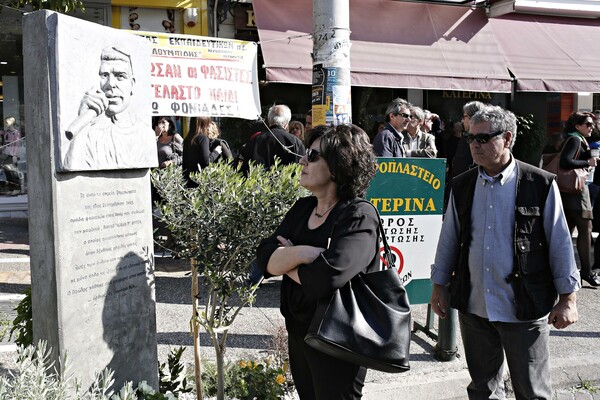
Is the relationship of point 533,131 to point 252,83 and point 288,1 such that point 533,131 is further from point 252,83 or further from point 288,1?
point 252,83

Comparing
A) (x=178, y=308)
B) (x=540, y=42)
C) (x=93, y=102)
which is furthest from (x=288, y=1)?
(x=93, y=102)

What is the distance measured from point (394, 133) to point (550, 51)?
7.25 meters

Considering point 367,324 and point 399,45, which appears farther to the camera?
point 399,45

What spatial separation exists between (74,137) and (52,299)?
765 millimetres

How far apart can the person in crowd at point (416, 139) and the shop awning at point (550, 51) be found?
5.33 metres

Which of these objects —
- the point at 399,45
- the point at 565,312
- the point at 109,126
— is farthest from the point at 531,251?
the point at 399,45

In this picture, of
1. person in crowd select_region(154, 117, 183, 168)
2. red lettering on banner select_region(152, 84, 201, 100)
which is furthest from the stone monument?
person in crowd select_region(154, 117, 183, 168)

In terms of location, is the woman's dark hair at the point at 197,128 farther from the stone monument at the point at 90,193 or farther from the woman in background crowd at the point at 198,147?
the stone monument at the point at 90,193

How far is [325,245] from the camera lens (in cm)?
299

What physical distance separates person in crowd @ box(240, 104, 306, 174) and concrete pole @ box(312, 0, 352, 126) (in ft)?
3.59

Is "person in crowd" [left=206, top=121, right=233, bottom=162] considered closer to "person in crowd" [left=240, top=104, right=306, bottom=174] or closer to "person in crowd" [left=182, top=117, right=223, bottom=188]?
"person in crowd" [left=182, top=117, right=223, bottom=188]

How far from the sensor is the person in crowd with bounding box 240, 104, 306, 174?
6.85 meters

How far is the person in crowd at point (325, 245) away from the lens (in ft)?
9.34

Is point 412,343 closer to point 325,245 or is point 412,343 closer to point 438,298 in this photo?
point 438,298
